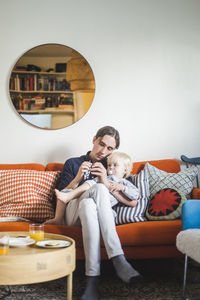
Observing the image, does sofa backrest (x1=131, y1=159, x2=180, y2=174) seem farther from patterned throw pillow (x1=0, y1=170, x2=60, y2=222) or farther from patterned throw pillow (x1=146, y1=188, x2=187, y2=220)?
patterned throw pillow (x1=0, y1=170, x2=60, y2=222)

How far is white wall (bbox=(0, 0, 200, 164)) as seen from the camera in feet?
10.4

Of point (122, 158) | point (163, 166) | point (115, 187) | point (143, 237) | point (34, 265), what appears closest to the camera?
point (34, 265)

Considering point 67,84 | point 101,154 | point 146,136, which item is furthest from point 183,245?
point 67,84

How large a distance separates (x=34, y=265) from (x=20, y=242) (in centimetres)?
27

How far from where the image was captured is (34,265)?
1.54 meters

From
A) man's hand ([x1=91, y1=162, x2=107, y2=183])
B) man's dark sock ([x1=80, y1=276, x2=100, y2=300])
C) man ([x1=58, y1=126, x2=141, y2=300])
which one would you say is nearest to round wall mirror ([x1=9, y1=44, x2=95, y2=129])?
man ([x1=58, y1=126, x2=141, y2=300])

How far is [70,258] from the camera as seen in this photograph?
5.48ft

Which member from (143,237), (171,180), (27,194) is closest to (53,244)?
(143,237)

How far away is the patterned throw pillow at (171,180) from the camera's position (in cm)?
258

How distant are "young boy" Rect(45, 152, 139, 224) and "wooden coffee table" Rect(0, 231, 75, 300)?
65 centimetres

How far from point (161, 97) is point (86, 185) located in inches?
53.9

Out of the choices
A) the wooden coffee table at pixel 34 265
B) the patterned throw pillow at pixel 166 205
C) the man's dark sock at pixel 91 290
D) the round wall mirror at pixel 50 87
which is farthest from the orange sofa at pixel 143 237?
the round wall mirror at pixel 50 87

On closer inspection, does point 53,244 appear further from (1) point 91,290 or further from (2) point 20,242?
(1) point 91,290

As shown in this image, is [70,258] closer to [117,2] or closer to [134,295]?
[134,295]
